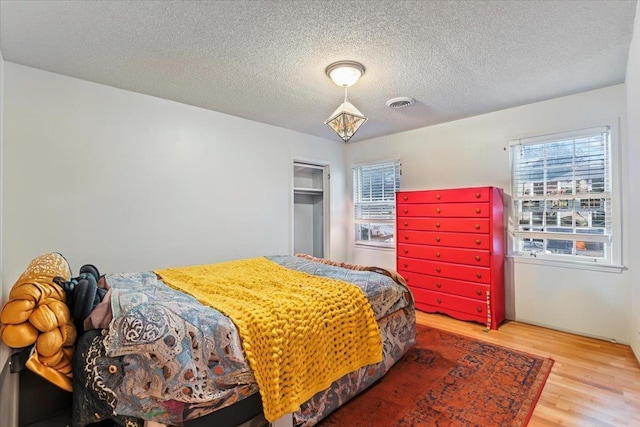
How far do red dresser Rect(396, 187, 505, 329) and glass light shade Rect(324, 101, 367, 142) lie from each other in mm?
1629

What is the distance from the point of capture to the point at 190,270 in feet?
8.71

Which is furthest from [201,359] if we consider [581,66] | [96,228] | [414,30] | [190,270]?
[581,66]

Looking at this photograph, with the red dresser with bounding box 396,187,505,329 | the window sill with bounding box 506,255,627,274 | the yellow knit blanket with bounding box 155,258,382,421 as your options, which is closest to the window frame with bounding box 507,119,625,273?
the window sill with bounding box 506,255,627,274

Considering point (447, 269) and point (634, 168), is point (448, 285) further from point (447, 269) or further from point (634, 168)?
point (634, 168)

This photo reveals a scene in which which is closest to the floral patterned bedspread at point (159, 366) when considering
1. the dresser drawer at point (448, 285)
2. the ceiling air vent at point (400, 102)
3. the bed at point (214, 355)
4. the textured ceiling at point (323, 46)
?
the bed at point (214, 355)

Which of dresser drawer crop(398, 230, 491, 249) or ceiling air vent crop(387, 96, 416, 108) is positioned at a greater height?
ceiling air vent crop(387, 96, 416, 108)

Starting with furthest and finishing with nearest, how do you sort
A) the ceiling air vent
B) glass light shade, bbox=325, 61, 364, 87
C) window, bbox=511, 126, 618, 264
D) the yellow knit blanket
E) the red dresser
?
the red dresser, the ceiling air vent, window, bbox=511, 126, 618, 264, glass light shade, bbox=325, 61, 364, 87, the yellow knit blanket

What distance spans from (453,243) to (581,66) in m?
1.94

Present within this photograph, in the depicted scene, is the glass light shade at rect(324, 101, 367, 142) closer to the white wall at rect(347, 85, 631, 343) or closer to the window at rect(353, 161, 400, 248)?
the white wall at rect(347, 85, 631, 343)

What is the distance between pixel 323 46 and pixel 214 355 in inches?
79.2

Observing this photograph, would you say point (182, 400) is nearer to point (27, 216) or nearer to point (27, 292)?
point (27, 292)

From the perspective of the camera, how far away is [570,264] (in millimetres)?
3037

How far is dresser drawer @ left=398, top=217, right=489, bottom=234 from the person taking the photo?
3.25m

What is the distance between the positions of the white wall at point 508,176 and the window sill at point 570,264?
0.04m
